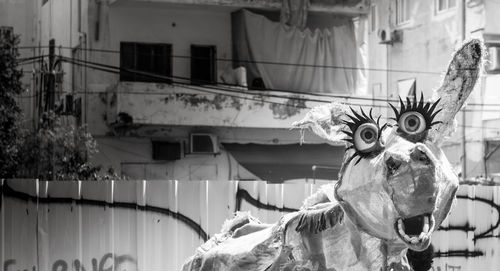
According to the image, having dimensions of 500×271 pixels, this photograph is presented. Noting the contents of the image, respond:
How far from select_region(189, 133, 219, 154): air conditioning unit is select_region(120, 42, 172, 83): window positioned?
1.52m

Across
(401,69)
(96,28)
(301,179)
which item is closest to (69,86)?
(96,28)

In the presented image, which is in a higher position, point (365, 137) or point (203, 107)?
point (203, 107)

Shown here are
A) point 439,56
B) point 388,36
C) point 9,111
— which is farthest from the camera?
point 388,36

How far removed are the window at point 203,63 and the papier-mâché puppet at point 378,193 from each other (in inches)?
825

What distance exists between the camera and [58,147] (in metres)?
22.6

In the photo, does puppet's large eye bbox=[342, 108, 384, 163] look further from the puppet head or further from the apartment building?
the apartment building

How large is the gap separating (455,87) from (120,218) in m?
4.98

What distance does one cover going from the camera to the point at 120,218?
8805mm

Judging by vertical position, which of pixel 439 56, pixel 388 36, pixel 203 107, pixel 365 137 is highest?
pixel 388 36

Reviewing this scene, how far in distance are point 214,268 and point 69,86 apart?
892 inches

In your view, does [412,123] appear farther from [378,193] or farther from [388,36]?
[388,36]

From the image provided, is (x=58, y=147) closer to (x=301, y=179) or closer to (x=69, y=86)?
(x=69, y=86)

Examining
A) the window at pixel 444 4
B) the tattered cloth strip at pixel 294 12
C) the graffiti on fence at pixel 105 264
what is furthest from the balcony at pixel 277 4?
the graffiti on fence at pixel 105 264

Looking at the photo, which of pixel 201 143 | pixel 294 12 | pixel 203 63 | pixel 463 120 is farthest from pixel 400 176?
pixel 463 120
